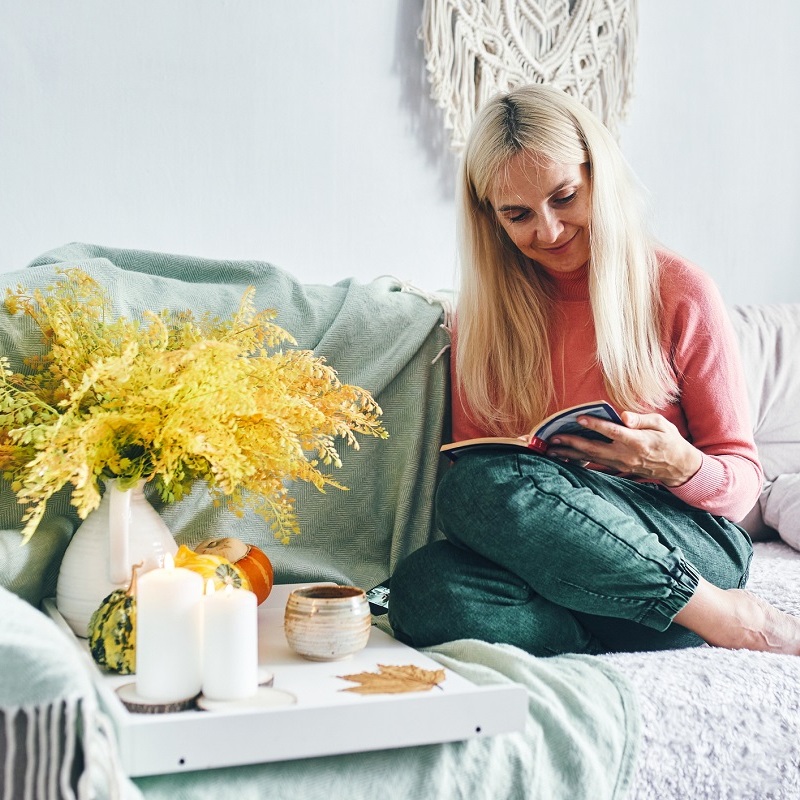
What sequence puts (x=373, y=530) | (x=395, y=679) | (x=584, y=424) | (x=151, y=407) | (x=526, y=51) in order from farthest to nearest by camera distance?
1. (x=526, y=51)
2. (x=373, y=530)
3. (x=584, y=424)
4. (x=151, y=407)
5. (x=395, y=679)

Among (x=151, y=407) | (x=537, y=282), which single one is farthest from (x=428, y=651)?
(x=537, y=282)

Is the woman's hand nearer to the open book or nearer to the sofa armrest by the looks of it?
the open book

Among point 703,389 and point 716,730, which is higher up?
point 703,389

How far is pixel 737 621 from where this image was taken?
1151 mm

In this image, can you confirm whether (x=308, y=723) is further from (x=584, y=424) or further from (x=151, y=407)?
(x=584, y=424)

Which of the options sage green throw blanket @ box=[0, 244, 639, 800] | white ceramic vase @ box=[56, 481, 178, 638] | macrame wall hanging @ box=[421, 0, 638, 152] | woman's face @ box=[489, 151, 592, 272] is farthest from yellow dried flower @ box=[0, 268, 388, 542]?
macrame wall hanging @ box=[421, 0, 638, 152]

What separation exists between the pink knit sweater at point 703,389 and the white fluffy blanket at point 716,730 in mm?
281

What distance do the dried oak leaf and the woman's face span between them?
0.72 meters

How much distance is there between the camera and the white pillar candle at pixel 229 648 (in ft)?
2.71

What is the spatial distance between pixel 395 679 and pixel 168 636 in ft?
0.72

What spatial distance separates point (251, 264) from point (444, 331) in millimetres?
330

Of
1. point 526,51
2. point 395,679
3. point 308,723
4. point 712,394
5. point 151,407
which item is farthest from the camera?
point 526,51

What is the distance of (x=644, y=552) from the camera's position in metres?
1.10

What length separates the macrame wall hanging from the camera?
6.23 ft
